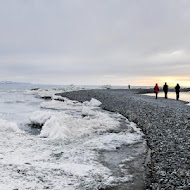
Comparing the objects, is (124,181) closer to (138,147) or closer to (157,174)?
(157,174)

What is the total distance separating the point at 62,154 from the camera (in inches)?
400

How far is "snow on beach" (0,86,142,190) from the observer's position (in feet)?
23.8

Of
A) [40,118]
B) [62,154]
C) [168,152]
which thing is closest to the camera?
[168,152]

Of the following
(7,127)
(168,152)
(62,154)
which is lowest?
(62,154)

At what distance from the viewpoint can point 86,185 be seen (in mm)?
7152

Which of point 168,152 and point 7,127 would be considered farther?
point 7,127

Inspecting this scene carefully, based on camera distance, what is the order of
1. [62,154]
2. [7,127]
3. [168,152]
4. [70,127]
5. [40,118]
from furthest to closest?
[40,118], [70,127], [7,127], [62,154], [168,152]

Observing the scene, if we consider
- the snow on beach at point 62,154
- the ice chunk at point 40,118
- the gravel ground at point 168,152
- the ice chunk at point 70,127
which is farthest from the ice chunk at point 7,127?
the gravel ground at point 168,152

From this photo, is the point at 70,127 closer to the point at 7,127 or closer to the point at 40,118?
the point at 7,127

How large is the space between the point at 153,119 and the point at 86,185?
11088mm

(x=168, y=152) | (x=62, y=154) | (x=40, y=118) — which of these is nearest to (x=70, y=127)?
(x=40, y=118)

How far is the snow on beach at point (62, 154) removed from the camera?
7266 mm

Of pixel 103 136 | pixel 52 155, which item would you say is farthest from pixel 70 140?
pixel 52 155

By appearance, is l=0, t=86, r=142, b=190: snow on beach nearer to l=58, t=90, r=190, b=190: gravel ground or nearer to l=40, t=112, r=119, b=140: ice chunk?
l=40, t=112, r=119, b=140: ice chunk
